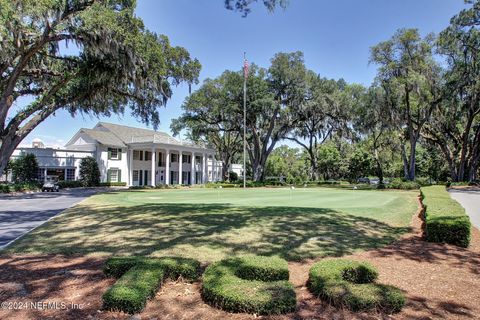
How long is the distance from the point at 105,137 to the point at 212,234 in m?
34.8

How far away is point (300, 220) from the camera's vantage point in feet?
30.3

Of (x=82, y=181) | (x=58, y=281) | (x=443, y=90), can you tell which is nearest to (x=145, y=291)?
(x=58, y=281)

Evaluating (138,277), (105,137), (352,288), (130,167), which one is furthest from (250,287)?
(105,137)

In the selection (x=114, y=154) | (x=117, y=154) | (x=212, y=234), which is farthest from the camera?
(x=117, y=154)

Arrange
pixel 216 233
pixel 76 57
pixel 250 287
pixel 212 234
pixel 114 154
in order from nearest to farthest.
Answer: pixel 250 287 < pixel 212 234 < pixel 216 233 < pixel 76 57 < pixel 114 154

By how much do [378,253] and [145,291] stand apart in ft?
14.4

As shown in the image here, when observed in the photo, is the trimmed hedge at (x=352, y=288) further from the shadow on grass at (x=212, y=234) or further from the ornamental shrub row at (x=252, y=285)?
the shadow on grass at (x=212, y=234)

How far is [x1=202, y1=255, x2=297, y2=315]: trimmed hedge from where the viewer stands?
3.49 metres

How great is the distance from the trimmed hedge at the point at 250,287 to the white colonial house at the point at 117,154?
112 ft

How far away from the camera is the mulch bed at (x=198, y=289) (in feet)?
11.4

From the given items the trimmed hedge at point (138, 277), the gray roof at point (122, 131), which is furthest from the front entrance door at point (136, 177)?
the trimmed hedge at point (138, 277)

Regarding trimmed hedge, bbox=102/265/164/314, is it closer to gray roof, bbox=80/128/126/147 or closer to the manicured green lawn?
the manicured green lawn

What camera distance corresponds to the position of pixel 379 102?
30.2m

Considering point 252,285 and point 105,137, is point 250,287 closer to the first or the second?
point 252,285
